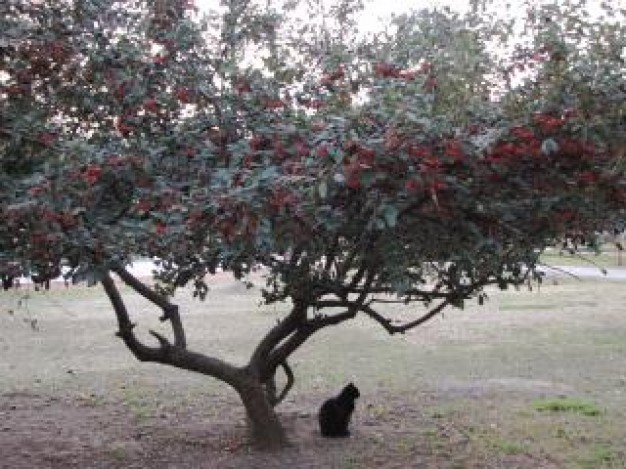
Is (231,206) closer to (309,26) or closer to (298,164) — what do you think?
(298,164)

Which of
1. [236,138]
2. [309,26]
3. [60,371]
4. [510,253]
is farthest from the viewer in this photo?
[60,371]

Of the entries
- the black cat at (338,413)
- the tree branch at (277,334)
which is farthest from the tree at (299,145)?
the black cat at (338,413)

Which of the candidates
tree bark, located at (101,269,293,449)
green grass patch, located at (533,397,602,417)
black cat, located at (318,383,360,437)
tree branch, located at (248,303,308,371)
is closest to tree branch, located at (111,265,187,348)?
tree bark, located at (101,269,293,449)

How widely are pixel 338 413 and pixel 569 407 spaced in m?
2.59

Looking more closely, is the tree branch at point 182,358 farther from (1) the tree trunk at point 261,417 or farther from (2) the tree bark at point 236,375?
(1) the tree trunk at point 261,417

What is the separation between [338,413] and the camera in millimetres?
7051

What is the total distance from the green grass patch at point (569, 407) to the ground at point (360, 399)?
0.02m

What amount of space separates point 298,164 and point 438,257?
2026 millimetres

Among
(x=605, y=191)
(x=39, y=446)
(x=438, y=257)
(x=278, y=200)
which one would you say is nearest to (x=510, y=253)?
(x=438, y=257)

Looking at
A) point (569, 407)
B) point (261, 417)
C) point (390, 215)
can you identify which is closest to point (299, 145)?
point (390, 215)

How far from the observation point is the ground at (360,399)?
6.80m

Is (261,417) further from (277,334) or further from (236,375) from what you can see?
(277,334)

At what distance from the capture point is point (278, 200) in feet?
10.2

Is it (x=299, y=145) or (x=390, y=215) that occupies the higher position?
(x=299, y=145)
